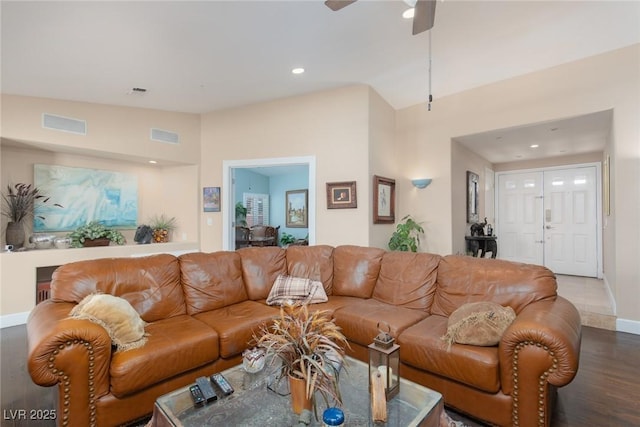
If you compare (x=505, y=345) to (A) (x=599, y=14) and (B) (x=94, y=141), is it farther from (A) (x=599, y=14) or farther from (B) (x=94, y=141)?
(B) (x=94, y=141)

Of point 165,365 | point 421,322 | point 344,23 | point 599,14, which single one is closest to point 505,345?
point 421,322

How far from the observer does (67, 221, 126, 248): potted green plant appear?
4137 millimetres

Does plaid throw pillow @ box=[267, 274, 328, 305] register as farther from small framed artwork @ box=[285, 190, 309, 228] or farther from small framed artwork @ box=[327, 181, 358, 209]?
small framed artwork @ box=[285, 190, 309, 228]

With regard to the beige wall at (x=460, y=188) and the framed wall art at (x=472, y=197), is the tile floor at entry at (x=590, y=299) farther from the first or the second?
the framed wall art at (x=472, y=197)

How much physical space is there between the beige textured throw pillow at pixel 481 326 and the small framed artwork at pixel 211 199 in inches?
158

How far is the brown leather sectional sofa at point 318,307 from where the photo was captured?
5.38 ft

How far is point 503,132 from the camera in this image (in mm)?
4301

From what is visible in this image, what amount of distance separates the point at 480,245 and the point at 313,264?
3349 millimetres

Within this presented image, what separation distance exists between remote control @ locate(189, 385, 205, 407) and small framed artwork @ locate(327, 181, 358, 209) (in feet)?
10.1

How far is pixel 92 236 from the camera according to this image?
420cm

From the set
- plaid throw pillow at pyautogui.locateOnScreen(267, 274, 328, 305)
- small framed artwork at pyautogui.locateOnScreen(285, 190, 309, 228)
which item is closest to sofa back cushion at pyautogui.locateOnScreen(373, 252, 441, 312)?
→ plaid throw pillow at pyautogui.locateOnScreen(267, 274, 328, 305)

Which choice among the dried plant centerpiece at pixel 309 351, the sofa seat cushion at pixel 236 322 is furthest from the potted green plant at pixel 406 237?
the dried plant centerpiece at pixel 309 351

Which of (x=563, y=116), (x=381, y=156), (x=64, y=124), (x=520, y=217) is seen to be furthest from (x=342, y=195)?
(x=520, y=217)

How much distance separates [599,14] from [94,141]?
19.2ft
